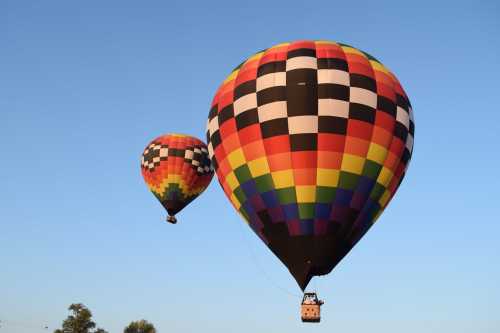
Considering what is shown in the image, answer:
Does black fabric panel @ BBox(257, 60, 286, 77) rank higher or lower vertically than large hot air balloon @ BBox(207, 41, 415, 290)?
higher

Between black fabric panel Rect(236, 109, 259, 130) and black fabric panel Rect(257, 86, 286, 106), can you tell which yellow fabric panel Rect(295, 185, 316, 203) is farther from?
black fabric panel Rect(257, 86, 286, 106)

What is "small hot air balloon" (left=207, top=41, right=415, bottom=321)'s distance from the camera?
15.1 meters

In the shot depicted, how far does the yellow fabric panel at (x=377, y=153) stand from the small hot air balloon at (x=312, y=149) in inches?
1.2

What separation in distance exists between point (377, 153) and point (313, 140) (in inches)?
79.1

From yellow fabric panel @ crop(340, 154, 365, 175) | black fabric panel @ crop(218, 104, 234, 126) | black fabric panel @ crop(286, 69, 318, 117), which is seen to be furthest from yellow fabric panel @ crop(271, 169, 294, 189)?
black fabric panel @ crop(218, 104, 234, 126)

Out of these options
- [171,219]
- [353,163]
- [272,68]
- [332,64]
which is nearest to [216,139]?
[272,68]

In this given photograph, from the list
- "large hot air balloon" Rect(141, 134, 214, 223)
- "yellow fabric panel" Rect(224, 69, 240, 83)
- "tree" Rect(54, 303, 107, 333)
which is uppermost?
"large hot air balloon" Rect(141, 134, 214, 223)

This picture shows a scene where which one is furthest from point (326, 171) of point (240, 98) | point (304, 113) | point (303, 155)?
point (240, 98)

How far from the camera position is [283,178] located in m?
15.3

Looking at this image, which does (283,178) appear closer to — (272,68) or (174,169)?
(272,68)

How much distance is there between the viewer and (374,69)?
1688 centimetres

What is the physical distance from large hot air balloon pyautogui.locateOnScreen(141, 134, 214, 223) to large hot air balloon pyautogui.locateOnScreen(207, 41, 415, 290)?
14.0 m

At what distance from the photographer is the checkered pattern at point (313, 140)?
1516 cm

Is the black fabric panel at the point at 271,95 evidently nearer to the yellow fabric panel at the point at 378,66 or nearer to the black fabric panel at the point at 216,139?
the black fabric panel at the point at 216,139
